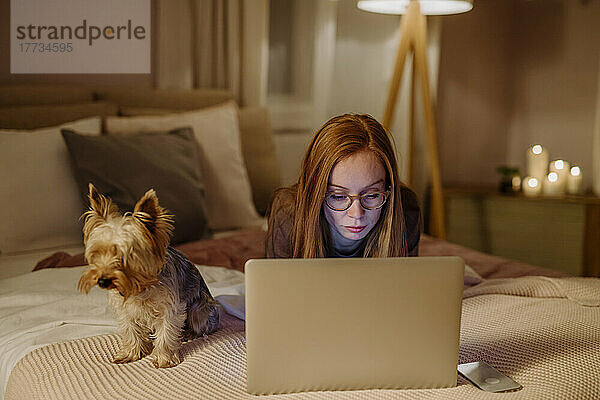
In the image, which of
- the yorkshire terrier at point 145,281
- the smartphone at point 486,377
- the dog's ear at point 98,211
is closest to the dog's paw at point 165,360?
the yorkshire terrier at point 145,281

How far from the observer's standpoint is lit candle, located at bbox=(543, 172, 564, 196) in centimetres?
358

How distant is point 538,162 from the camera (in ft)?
12.1

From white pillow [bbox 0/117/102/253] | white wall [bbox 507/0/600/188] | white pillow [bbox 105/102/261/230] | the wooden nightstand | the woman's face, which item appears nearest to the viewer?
the woman's face

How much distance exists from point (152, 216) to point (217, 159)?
1640 millimetres

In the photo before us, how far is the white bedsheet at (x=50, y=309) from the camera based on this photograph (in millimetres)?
1453

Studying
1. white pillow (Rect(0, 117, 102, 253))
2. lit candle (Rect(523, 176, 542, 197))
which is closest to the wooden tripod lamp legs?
lit candle (Rect(523, 176, 542, 197))

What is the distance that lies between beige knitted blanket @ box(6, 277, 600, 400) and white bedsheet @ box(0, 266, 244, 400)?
3.9 inches

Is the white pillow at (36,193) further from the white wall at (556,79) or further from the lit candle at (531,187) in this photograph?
the white wall at (556,79)

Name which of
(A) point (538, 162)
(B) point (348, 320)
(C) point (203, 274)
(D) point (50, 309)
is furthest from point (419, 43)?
(B) point (348, 320)

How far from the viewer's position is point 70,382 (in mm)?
1214

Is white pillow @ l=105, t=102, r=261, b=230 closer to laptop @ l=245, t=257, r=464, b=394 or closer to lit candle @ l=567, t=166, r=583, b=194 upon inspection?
laptop @ l=245, t=257, r=464, b=394

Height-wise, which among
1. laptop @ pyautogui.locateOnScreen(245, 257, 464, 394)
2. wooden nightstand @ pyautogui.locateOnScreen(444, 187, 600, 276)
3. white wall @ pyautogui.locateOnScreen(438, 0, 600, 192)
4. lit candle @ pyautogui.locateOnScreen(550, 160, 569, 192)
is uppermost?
white wall @ pyautogui.locateOnScreen(438, 0, 600, 192)

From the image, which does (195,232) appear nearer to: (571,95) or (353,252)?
(353,252)

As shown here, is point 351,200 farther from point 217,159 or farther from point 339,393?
point 217,159
